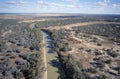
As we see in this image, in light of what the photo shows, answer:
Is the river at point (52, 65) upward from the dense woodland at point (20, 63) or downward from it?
downward

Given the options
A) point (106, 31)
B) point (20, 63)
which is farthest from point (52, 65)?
point (106, 31)

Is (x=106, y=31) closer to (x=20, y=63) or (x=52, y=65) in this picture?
(x=52, y=65)

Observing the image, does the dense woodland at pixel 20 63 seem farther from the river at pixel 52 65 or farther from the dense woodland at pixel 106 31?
the dense woodland at pixel 106 31

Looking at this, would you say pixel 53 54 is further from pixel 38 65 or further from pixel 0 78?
pixel 0 78

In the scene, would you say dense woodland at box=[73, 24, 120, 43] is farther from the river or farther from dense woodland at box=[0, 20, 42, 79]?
dense woodland at box=[0, 20, 42, 79]

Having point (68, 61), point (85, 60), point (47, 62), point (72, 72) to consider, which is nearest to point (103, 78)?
point (72, 72)

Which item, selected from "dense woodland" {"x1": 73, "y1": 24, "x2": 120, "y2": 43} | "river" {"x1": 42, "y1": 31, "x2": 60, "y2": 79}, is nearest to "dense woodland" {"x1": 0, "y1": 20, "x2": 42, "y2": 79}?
"river" {"x1": 42, "y1": 31, "x2": 60, "y2": 79}

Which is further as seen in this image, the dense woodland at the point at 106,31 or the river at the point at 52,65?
the dense woodland at the point at 106,31

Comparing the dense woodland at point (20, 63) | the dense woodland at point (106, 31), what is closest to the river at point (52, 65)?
the dense woodland at point (20, 63)

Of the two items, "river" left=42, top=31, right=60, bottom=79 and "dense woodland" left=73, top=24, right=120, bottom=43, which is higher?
"dense woodland" left=73, top=24, right=120, bottom=43

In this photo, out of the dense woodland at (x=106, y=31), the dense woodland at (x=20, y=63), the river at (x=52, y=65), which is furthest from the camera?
the dense woodland at (x=106, y=31)

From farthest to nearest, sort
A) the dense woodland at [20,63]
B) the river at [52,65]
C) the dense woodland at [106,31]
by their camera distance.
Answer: the dense woodland at [106,31] → the river at [52,65] → the dense woodland at [20,63]
